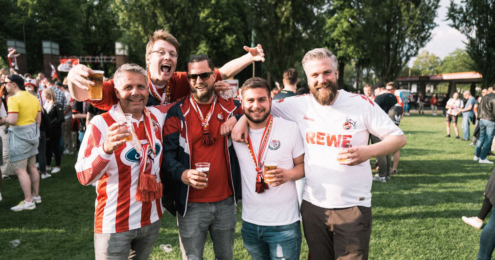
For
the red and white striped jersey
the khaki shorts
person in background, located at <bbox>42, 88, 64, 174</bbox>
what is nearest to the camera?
the red and white striped jersey

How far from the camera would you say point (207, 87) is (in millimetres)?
2729

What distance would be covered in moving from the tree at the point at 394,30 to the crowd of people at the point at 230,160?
997 inches

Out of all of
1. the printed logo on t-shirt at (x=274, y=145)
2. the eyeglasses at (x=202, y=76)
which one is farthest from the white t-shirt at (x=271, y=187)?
the eyeglasses at (x=202, y=76)

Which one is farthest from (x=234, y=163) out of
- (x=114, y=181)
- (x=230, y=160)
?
(x=114, y=181)

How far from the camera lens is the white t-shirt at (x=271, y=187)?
8.60ft

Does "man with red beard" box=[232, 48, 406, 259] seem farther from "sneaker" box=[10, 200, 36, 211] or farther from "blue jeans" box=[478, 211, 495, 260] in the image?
"sneaker" box=[10, 200, 36, 211]

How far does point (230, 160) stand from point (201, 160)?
0.26 meters

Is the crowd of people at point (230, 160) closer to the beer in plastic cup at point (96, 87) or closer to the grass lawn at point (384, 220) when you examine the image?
the beer in plastic cup at point (96, 87)

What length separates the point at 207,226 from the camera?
9.10ft

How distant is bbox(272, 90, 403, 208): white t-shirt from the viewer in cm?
255

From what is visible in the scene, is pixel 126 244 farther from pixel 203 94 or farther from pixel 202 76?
pixel 202 76

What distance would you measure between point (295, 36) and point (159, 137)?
20.9 m

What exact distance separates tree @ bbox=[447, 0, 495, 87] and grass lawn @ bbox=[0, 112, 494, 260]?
776 inches

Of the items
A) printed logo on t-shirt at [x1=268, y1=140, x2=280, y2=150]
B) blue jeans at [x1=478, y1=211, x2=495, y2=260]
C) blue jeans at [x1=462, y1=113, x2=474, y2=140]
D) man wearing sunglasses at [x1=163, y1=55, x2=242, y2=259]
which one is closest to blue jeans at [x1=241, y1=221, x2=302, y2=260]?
man wearing sunglasses at [x1=163, y1=55, x2=242, y2=259]
